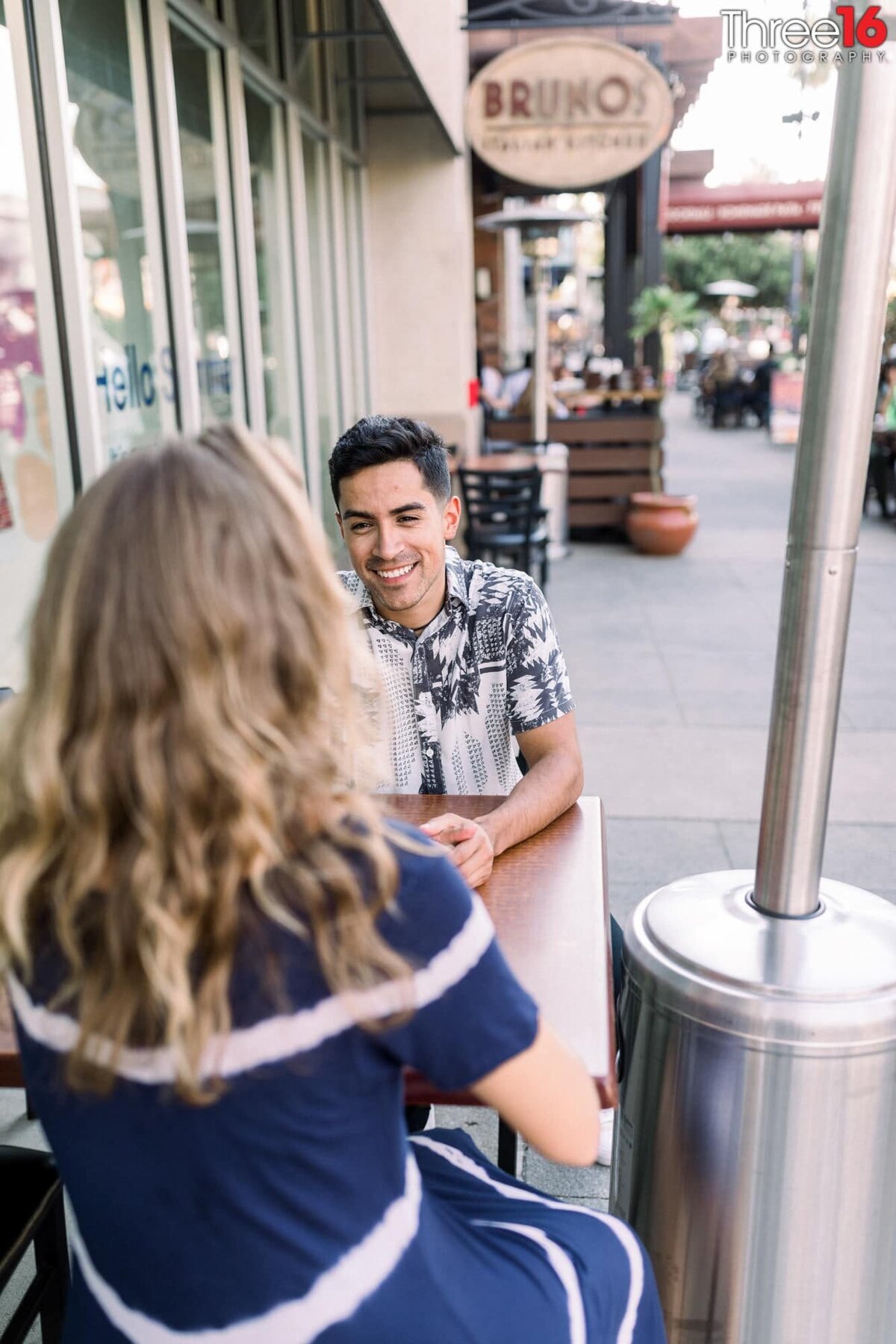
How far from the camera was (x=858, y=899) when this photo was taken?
197 centimetres

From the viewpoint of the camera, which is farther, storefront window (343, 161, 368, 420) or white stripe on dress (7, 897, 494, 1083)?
storefront window (343, 161, 368, 420)

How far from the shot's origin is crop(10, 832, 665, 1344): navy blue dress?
1.06m

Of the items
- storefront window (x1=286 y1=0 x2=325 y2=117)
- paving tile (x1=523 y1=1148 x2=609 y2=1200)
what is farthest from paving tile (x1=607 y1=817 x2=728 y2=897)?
storefront window (x1=286 y1=0 x2=325 y2=117)

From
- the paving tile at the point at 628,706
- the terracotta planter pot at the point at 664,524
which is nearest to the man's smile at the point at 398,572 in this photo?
the paving tile at the point at 628,706

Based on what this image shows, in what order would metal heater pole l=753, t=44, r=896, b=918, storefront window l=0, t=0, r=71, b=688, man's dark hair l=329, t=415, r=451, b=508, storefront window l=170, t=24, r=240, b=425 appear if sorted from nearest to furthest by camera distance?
metal heater pole l=753, t=44, r=896, b=918 → man's dark hair l=329, t=415, r=451, b=508 → storefront window l=0, t=0, r=71, b=688 → storefront window l=170, t=24, r=240, b=425

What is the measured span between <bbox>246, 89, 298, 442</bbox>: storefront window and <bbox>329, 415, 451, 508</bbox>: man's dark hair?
4.30 meters

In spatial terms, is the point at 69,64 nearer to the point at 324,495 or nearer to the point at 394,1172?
the point at 394,1172

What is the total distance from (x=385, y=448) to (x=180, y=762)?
1.45m

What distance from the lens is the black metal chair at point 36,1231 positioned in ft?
5.92

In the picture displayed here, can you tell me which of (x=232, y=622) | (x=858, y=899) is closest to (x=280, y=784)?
(x=232, y=622)

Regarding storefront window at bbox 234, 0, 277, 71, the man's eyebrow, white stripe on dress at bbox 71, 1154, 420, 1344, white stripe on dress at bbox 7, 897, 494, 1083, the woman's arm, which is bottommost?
white stripe on dress at bbox 71, 1154, 420, 1344

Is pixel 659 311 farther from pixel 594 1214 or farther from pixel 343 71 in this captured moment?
pixel 594 1214

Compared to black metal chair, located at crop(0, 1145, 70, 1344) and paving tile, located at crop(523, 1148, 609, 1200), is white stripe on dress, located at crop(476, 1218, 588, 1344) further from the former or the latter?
paving tile, located at crop(523, 1148, 609, 1200)

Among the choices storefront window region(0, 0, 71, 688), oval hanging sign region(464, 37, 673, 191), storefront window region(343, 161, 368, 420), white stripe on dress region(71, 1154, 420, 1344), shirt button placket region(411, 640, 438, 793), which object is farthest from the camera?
storefront window region(343, 161, 368, 420)
